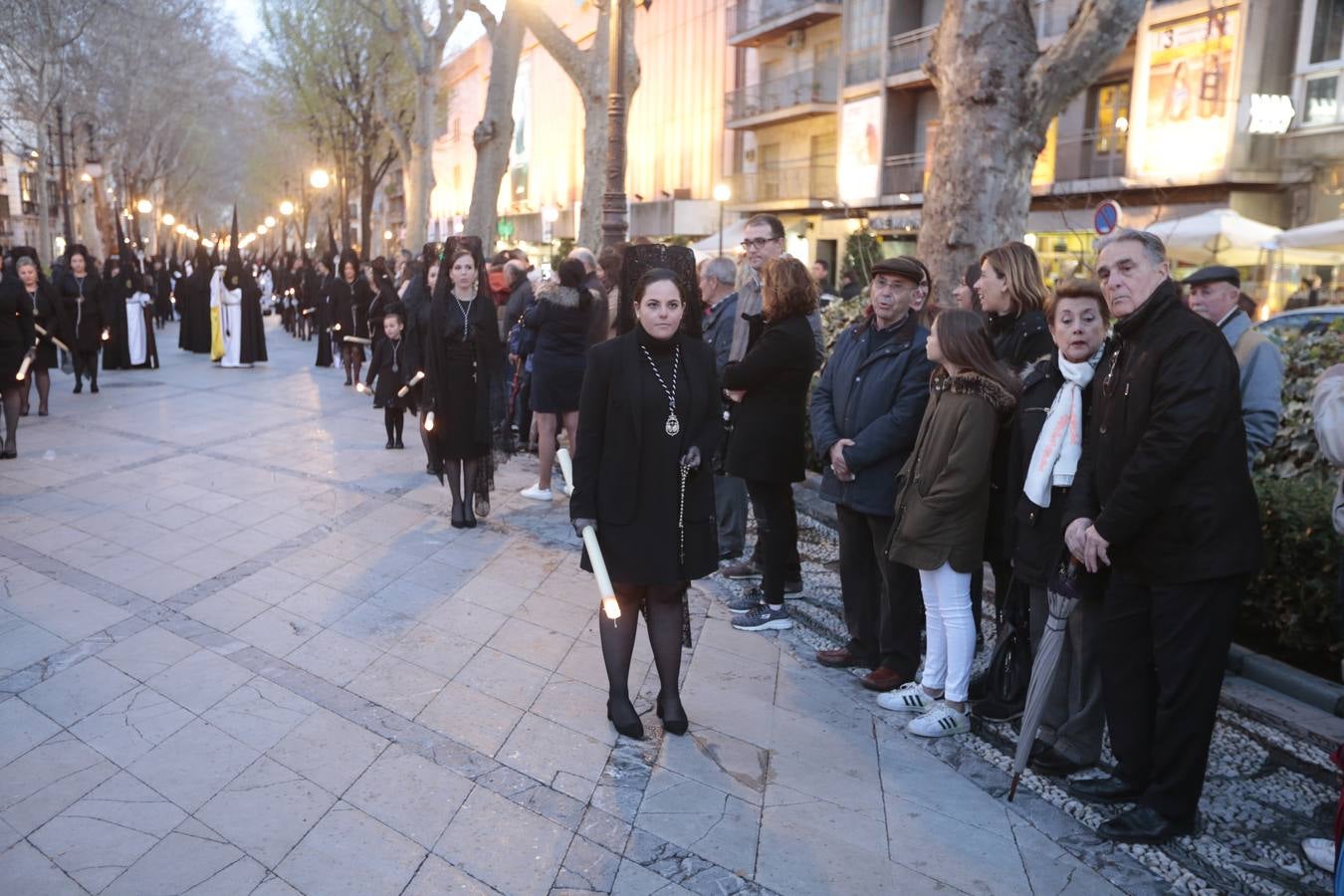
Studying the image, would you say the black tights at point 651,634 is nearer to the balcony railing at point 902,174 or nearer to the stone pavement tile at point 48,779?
the stone pavement tile at point 48,779

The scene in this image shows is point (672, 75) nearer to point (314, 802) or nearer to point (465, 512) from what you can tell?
point (465, 512)

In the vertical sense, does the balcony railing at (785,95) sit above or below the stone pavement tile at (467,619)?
above

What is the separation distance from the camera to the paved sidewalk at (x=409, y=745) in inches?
137

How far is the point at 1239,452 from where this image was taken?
140 inches

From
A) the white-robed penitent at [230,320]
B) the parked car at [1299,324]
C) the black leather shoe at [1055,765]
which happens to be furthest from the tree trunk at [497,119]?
the black leather shoe at [1055,765]

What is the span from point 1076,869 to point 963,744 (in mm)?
967

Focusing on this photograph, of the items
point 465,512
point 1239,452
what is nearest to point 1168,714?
point 1239,452

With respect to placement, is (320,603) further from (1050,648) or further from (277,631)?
(1050,648)

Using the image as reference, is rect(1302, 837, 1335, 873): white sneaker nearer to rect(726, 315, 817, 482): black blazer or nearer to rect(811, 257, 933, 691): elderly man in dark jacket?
rect(811, 257, 933, 691): elderly man in dark jacket

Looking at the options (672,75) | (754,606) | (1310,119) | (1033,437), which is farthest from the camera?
(672,75)

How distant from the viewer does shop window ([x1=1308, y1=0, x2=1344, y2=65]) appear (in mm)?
19000

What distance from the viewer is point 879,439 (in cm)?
490

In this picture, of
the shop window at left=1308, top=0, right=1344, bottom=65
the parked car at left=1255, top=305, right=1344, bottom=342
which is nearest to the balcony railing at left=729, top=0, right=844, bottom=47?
the shop window at left=1308, top=0, right=1344, bottom=65

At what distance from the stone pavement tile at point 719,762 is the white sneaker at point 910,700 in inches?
29.6
